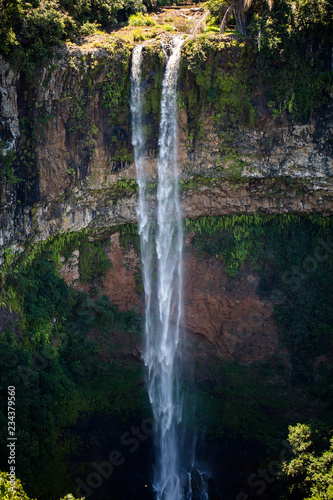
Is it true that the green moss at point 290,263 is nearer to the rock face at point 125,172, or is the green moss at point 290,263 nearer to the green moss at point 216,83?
the rock face at point 125,172

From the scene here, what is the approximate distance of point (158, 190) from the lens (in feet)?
62.6

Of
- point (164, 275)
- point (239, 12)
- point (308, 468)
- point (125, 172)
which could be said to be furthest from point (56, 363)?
point (239, 12)

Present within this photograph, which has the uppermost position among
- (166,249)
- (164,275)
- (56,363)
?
(166,249)

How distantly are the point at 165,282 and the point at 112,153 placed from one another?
19.8 feet

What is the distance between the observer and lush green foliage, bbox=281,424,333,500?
43.0 feet

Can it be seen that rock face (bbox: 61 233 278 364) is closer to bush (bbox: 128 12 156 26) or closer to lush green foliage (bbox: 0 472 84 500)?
bush (bbox: 128 12 156 26)

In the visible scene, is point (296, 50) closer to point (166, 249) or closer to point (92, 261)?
point (166, 249)

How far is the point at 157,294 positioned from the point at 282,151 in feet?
26.7

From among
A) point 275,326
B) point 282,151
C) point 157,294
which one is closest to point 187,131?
point 282,151

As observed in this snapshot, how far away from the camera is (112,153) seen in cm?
1817

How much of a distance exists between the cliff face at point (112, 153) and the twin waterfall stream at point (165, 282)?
14.5 inches

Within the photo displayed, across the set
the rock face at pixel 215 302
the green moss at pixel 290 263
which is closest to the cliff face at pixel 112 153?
→ the green moss at pixel 290 263

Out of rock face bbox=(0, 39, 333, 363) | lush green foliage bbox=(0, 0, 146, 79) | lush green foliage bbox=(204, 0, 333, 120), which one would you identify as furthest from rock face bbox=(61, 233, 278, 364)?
lush green foliage bbox=(0, 0, 146, 79)

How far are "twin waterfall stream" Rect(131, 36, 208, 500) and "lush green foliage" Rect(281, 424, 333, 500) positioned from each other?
386cm
